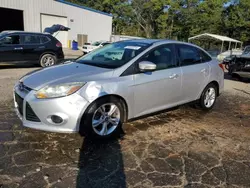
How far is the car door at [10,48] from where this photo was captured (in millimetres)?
9523

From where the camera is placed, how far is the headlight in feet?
10.4

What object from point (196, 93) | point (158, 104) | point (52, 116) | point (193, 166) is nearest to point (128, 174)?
point (193, 166)

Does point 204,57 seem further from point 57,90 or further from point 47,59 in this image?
point 47,59

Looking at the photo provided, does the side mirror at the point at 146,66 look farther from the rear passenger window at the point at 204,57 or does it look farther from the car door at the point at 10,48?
the car door at the point at 10,48

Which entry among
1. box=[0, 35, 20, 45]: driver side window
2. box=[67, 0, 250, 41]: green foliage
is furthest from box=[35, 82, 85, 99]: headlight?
box=[67, 0, 250, 41]: green foliage

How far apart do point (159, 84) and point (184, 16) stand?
36.6 metres

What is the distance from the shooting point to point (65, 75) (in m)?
3.46

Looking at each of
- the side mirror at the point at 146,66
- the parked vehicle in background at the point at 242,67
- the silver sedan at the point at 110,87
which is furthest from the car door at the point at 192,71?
the parked vehicle in background at the point at 242,67

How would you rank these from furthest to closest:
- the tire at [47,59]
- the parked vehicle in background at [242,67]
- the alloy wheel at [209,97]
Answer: the tire at [47,59] → the parked vehicle in background at [242,67] → the alloy wheel at [209,97]

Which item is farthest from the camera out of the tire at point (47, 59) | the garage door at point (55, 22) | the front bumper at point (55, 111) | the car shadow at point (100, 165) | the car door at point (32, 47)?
the garage door at point (55, 22)

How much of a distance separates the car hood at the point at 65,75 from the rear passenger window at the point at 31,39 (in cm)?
712

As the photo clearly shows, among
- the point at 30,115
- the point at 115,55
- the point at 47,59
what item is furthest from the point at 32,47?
the point at 30,115

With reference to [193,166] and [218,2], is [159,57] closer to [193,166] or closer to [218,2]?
[193,166]

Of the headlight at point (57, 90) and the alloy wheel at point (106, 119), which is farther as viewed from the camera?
the alloy wheel at point (106, 119)
